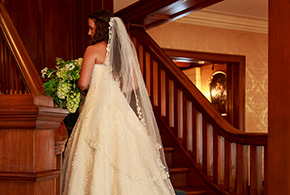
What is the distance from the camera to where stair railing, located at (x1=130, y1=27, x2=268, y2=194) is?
3.57 m

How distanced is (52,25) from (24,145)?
4.38 meters

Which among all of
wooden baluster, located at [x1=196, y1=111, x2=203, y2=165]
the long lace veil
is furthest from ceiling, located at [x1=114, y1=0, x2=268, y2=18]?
the long lace veil

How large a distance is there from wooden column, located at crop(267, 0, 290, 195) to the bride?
75 centimetres

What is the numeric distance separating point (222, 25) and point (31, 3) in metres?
3.53

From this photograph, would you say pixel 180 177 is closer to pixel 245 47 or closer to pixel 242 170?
pixel 242 170

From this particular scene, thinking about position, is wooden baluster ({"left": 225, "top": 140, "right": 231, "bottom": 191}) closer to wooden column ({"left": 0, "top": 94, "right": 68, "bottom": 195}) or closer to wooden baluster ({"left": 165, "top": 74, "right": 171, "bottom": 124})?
wooden baluster ({"left": 165, "top": 74, "right": 171, "bottom": 124})

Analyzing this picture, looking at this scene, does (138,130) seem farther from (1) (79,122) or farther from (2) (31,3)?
(2) (31,3)

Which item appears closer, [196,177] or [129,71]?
[129,71]

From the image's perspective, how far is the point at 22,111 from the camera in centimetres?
102

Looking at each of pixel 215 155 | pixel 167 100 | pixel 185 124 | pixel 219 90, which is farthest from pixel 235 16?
pixel 215 155

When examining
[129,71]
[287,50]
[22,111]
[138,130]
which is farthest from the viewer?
[129,71]

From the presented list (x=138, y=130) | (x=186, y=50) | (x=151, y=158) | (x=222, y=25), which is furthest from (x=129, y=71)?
(x=222, y=25)

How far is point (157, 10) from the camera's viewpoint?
15.5 ft

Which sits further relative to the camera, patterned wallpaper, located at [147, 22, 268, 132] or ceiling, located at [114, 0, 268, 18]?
patterned wallpaper, located at [147, 22, 268, 132]
